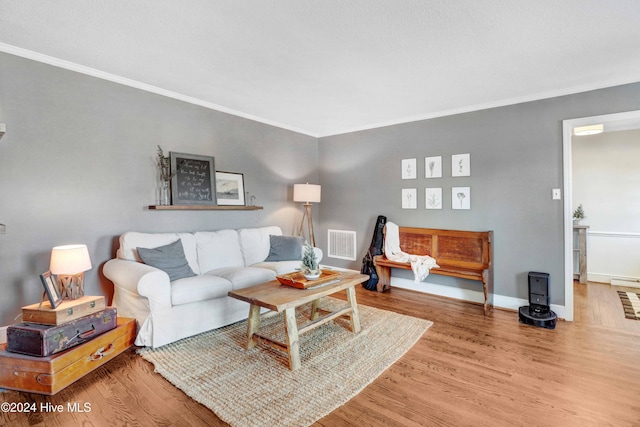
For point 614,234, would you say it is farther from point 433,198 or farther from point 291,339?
point 291,339

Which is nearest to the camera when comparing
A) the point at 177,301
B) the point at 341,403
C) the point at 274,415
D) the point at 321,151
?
the point at 274,415

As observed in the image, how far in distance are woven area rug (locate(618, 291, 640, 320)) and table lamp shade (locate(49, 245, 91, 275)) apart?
5307 mm

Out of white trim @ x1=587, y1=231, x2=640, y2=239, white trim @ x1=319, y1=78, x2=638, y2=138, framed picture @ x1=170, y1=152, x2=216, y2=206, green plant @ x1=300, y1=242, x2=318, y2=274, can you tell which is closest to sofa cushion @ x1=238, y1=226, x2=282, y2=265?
framed picture @ x1=170, y1=152, x2=216, y2=206

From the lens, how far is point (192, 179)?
359 cm

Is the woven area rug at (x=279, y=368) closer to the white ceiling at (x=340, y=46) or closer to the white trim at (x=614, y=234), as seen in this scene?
the white ceiling at (x=340, y=46)

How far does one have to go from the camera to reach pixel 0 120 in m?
2.42

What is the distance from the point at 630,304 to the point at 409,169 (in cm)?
308

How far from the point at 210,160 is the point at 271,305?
92.5 inches

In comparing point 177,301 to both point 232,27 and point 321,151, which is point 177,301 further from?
point 321,151

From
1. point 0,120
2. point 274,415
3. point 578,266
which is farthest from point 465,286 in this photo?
point 0,120

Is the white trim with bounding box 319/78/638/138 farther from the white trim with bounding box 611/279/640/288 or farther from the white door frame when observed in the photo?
the white trim with bounding box 611/279/640/288

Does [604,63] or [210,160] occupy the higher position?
[604,63]

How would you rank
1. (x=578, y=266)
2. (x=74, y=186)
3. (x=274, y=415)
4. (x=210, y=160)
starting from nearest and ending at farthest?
(x=274, y=415)
(x=74, y=186)
(x=210, y=160)
(x=578, y=266)

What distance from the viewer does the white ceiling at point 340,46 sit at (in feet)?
6.39
